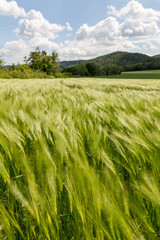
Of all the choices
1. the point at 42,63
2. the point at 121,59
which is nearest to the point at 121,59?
the point at 121,59

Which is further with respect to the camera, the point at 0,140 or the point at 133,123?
the point at 133,123

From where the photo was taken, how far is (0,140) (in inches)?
23.9

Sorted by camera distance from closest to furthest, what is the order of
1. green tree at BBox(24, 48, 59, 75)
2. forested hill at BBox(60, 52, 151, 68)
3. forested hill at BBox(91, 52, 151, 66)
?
1. green tree at BBox(24, 48, 59, 75)
2. forested hill at BBox(91, 52, 151, 66)
3. forested hill at BBox(60, 52, 151, 68)

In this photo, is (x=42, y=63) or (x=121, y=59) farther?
(x=121, y=59)

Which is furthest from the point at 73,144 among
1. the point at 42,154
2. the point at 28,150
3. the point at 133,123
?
the point at 133,123

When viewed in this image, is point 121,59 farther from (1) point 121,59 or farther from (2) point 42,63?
(2) point 42,63

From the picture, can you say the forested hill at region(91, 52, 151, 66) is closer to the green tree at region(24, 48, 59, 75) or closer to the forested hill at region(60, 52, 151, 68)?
the forested hill at region(60, 52, 151, 68)

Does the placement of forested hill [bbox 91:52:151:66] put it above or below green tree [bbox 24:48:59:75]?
above

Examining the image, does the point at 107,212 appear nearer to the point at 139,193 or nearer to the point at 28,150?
the point at 139,193

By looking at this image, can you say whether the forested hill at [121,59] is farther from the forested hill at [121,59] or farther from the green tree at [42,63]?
the green tree at [42,63]

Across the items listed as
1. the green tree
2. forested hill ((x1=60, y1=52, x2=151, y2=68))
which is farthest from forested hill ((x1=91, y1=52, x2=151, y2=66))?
the green tree

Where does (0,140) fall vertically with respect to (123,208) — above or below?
above

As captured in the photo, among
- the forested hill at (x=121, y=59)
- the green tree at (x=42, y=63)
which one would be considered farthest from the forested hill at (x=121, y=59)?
the green tree at (x=42, y=63)

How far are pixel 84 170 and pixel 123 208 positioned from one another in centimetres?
12
